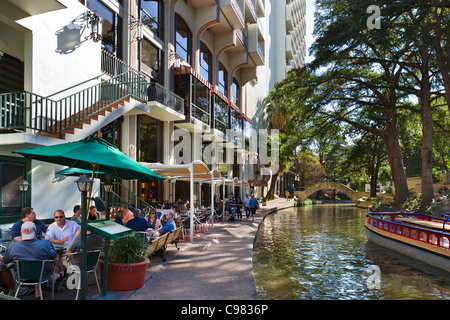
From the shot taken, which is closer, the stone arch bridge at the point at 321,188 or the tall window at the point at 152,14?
the tall window at the point at 152,14

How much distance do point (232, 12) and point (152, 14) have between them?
833cm

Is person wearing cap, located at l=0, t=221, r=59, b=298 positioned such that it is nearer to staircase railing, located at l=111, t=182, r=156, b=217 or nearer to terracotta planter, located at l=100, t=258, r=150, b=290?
terracotta planter, located at l=100, t=258, r=150, b=290

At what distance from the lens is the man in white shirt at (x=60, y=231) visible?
713cm

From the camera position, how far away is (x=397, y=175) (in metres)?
25.5

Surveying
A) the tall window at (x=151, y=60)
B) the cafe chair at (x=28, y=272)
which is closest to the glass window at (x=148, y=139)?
the tall window at (x=151, y=60)

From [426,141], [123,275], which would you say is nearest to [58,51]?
[123,275]

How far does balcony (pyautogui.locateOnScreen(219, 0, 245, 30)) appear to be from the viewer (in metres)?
25.0

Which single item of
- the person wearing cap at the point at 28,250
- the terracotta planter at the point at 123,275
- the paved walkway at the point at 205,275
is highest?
the person wearing cap at the point at 28,250

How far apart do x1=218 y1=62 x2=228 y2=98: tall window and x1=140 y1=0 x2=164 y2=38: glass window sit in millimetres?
11308

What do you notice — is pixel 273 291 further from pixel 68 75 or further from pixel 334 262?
pixel 68 75

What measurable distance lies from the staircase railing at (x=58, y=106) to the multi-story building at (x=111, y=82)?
0.15 feet

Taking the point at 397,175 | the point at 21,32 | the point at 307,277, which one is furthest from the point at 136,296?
the point at 397,175

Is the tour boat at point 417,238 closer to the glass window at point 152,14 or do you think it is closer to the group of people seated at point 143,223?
the group of people seated at point 143,223
